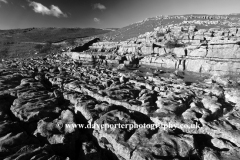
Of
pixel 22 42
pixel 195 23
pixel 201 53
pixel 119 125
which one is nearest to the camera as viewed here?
pixel 119 125

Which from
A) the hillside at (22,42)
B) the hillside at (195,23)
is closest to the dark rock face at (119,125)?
the hillside at (22,42)

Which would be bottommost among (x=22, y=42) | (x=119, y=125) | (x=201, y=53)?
(x=119, y=125)

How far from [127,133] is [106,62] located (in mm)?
42476

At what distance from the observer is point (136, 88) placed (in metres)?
29.2

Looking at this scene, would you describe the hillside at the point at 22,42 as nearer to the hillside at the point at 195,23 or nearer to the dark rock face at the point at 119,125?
the hillside at the point at 195,23

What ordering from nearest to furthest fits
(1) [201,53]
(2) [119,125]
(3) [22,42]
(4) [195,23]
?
(2) [119,125]
(1) [201,53]
(4) [195,23]
(3) [22,42]

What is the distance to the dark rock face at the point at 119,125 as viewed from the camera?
13.3 meters

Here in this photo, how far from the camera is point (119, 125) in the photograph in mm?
16484

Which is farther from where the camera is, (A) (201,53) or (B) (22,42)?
(B) (22,42)

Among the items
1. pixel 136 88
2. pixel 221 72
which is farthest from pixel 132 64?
pixel 221 72

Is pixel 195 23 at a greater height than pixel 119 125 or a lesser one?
greater

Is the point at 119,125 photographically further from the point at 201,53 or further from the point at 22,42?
the point at 22,42

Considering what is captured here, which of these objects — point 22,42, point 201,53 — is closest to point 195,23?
point 201,53

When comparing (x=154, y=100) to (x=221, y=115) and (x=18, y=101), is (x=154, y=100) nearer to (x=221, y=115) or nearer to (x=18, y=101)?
(x=221, y=115)
